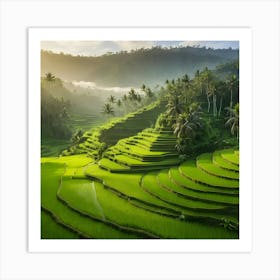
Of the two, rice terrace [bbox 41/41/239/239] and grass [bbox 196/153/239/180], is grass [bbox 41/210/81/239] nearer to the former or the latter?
rice terrace [bbox 41/41/239/239]

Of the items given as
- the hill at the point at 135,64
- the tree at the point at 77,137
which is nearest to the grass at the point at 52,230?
the tree at the point at 77,137

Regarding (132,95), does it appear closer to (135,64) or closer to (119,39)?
(135,64)

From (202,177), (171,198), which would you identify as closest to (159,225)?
(171,198)

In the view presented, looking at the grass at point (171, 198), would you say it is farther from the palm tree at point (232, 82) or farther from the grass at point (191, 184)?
the palm tree at point (232, 82)

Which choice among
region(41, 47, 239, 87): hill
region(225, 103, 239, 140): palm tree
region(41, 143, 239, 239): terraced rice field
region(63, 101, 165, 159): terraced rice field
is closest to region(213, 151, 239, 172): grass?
region(41, 143, 239, 239): terraced rice field
